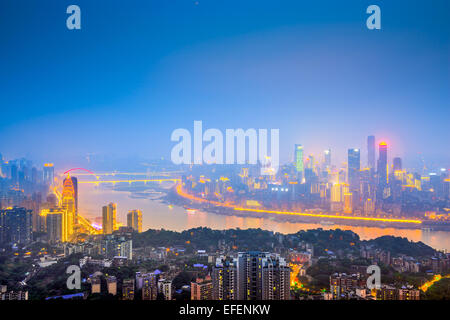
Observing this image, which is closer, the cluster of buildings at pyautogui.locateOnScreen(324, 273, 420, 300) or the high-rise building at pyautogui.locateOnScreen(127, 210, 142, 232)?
the cluster of buildings at pyautogui.locateOnScreen(324, 273, 420, 300)

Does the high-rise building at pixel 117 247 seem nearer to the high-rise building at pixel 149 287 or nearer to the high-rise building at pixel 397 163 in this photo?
the high-rise building at pixel 149 287

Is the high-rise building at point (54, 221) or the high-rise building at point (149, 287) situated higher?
the high-rise building at point (54, 221)

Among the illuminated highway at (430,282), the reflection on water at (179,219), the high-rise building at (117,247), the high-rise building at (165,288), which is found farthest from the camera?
the reflection on water at (179,219)

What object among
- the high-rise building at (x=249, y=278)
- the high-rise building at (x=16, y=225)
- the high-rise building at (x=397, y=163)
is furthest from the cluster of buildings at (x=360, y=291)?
the high-rise building at (x=16, y=225)

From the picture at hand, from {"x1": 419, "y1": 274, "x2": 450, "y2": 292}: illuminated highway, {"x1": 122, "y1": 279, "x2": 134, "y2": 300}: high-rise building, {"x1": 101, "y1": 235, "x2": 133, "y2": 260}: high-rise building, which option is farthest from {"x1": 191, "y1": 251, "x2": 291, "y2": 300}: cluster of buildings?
{"x1": 101, "y1": 235, "x2": 133, "y2": 260}: high-rise building

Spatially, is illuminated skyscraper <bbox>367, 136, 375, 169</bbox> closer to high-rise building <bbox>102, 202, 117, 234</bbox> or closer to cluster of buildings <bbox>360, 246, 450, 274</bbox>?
cluster of buildings <bbox>360, 246, 450, 274</bbox>

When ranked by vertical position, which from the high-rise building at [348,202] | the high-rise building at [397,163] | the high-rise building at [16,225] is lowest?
the high-rise building at [16,225]
